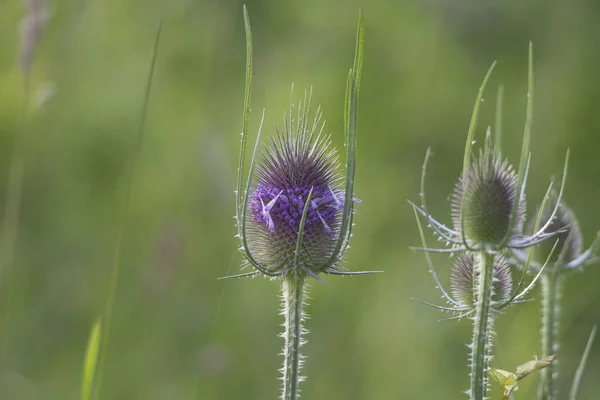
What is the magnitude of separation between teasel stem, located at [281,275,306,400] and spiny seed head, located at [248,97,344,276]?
0.12ft

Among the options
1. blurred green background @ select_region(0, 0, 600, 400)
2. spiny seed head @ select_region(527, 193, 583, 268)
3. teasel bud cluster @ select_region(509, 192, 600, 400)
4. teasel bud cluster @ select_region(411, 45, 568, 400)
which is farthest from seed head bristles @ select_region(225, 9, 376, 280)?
blurred green background @ select_region(0, 0, 600, 400)

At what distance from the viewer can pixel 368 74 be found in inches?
205

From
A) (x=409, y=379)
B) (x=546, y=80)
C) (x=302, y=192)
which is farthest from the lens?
(x=546, y=80)

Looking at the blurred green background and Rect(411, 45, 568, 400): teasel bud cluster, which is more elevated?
the blurred green background

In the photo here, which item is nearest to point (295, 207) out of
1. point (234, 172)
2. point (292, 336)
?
point (292, 336)

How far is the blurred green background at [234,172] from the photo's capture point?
12.2ft

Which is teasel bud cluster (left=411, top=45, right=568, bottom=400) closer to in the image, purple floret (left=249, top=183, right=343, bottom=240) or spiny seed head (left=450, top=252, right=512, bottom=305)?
spiny seed head (left=450, top=252, right=512, bottom=305)

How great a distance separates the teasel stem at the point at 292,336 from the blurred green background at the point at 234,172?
1.29 m

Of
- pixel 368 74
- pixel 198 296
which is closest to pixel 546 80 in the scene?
pixel 368 74

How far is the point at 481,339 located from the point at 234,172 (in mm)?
2949

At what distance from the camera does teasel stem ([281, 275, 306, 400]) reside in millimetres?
1419

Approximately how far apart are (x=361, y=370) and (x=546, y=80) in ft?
7.87

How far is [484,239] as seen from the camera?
150cm

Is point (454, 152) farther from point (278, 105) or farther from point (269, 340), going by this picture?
point (269, 340)
